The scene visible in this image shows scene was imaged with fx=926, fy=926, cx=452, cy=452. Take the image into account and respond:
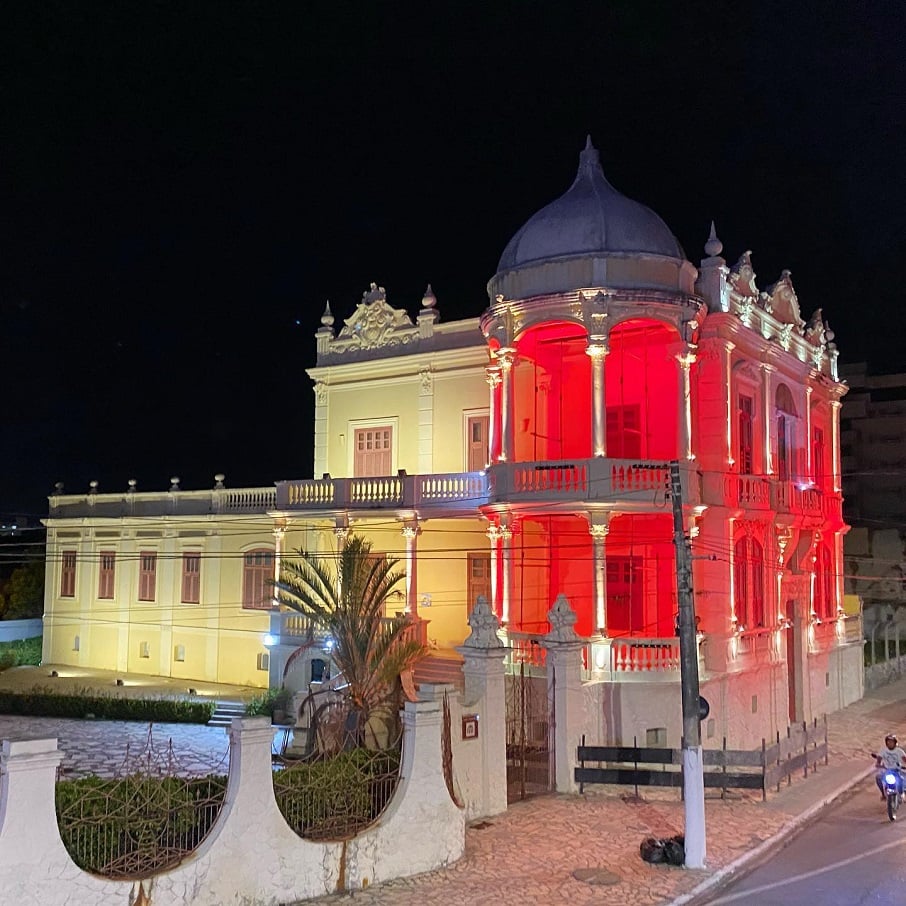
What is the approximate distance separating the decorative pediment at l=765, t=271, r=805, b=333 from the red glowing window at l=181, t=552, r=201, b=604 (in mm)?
19166

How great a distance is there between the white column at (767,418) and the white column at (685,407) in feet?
12.5

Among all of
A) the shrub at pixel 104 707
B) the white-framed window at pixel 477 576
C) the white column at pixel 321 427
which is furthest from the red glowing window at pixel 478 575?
the shrub at pixel 104 707

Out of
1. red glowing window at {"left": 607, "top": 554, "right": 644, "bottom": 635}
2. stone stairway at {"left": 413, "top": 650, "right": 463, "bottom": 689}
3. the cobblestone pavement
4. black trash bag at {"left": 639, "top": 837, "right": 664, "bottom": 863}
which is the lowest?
the cobblestone pavement

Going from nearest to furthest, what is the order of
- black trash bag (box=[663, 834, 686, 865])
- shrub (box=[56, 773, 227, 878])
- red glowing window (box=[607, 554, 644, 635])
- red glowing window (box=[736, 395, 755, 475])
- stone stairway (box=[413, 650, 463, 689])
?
shrub (box=[56, 773, 227, 878]) < black trash bag (box=[663, 834, 686, 865]) < stone stairway (box=[413, 650, 463, 689]) < red glowing window (box=[607, 554, 644, 635]) < red glowing window (box=[736, 395, 755, 475])

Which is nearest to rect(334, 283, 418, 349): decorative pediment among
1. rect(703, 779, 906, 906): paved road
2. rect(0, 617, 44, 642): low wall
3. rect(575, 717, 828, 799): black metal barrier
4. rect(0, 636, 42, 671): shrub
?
rect(575, 717, 828, 799): black metal barrier

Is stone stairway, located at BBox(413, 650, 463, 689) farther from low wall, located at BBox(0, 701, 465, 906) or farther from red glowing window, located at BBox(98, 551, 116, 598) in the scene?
red glowing window, located at BBox(98, 551, 116, 598)

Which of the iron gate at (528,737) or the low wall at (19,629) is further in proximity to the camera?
the low wall at (19,629)

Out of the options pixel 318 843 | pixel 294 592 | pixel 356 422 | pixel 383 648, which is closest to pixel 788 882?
pixel 318 843

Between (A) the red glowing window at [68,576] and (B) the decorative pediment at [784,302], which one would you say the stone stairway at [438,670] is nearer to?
(B) the decorative pediment at [784,302]

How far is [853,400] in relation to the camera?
156 feet

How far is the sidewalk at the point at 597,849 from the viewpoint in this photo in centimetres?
1095

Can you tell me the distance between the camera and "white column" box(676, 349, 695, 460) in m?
20.4

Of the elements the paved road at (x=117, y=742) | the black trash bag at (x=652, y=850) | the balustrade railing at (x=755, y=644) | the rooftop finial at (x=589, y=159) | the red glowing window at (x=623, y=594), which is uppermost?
the rooftop finial at (x=589, y=159)

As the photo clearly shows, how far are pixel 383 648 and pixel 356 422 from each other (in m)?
11.2
